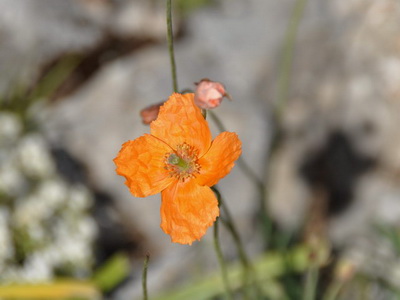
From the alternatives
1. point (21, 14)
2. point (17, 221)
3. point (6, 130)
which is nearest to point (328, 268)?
point (17, 221)

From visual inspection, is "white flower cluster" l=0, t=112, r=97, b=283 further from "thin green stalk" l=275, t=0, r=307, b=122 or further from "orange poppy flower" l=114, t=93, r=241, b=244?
"orange poppy flower" l=114, t=93, r=241, b=244

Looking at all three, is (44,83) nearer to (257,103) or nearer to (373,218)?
(257,103)

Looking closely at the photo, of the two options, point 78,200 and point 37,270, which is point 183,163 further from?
point 78,200

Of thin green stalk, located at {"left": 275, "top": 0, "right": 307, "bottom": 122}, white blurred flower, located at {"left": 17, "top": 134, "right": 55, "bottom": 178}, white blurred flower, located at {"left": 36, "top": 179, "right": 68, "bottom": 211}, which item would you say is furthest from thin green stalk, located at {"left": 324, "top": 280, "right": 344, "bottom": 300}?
white blurred flower, located at {"left": 17, "top": 134, "right": 55, "bottom": 178}

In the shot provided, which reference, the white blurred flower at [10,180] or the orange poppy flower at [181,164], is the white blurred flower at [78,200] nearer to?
the white blurred flower at [10,180]

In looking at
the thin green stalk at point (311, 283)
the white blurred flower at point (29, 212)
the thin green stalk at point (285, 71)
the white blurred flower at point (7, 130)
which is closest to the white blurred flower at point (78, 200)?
the white blurred flower at point (29, 212)

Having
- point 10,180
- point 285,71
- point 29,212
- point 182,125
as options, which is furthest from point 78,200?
point 182,125
